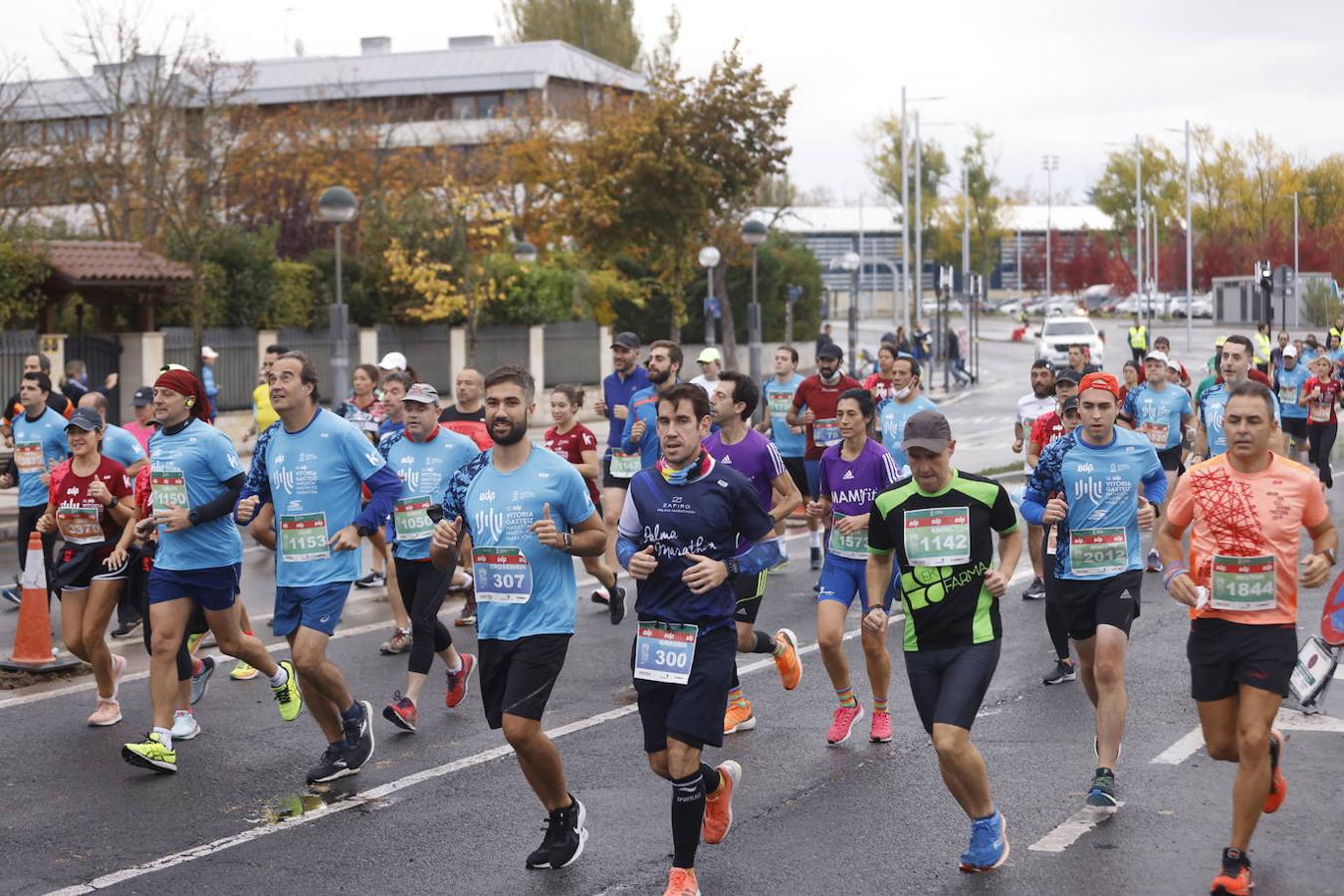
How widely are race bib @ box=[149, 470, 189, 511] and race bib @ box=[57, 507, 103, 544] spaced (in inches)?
48.2

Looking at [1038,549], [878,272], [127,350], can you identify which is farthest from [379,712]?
[878,272]

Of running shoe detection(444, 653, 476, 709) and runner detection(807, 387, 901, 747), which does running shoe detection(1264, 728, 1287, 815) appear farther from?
running shoe detection(444, 653, 476, 709)

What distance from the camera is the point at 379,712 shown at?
31.1 ft

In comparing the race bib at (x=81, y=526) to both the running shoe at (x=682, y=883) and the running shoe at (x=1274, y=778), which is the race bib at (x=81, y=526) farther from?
the running shoe at (x=1274, y=778)

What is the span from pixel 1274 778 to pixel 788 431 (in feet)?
29.7

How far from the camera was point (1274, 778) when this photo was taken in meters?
6.64

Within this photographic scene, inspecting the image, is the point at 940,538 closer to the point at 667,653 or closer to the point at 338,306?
the point at 667,653

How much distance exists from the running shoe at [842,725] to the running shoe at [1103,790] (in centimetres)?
159

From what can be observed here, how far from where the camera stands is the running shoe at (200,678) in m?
9.67

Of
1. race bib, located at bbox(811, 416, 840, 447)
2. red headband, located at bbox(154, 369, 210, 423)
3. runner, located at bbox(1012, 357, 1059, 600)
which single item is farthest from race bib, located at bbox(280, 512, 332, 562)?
race bib, located at bbox(811, 416, 840, 447)

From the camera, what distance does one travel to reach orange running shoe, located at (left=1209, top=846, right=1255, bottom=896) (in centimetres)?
603

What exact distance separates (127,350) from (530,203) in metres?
21.1

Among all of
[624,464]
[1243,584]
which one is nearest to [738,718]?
[1243,584]

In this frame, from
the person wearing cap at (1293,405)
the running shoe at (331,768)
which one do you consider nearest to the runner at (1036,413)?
the running shoe at (331,768)
